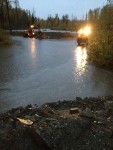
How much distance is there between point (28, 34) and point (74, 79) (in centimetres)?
4336

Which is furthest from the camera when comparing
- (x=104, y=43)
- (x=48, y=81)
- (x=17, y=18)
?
(x=17, y=18)

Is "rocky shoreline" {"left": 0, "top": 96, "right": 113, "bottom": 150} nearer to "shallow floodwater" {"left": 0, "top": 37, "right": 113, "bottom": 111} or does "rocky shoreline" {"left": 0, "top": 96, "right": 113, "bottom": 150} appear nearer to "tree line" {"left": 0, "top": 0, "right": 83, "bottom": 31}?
"shallow floodwater" {"left": 0, "top": 37, "right": 113, "bottom": 111}

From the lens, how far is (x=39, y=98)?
14.7 meters

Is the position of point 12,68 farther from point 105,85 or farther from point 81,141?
point 81,141

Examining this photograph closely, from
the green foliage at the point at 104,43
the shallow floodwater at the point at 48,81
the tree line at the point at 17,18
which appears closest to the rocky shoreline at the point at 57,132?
the shallow floodwater at the point at 48,81

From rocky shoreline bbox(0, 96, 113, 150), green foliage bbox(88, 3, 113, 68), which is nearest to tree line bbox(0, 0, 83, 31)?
green foliage bbox(88, 3, 113, 68)

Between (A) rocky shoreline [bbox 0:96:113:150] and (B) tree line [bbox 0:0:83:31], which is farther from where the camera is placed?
(B) tree line [bbox 0:0:83:31]

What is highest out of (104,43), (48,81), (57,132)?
(104,43)

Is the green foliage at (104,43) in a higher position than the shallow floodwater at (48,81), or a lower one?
higher

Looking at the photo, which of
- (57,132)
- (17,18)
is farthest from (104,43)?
(17,18)

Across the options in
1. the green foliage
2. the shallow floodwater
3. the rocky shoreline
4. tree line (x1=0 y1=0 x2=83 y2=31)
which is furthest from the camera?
tree line (x1=0 y1=0 x2=83 y2=31)

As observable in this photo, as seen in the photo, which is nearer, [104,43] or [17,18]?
[104,43]

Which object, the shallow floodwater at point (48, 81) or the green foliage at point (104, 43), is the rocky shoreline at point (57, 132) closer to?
the shallow floodwater at point (48, 81)

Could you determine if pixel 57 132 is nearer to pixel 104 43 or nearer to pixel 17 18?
pixel 104 43
